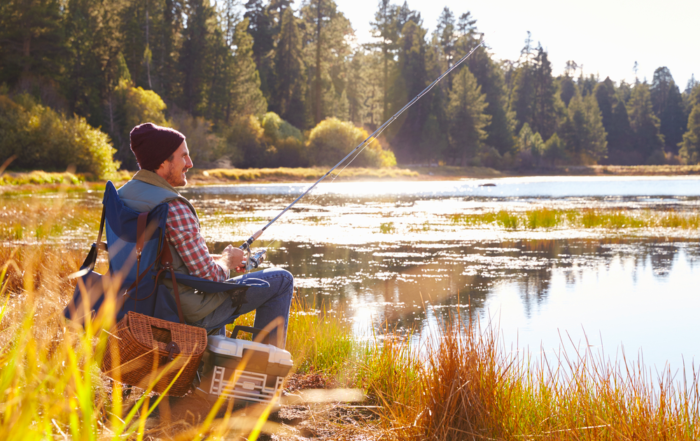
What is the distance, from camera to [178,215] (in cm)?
278

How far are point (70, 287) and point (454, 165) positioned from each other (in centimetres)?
6477

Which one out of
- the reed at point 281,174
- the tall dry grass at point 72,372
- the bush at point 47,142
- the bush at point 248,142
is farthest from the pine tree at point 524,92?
the tall dry grass at point 72,372

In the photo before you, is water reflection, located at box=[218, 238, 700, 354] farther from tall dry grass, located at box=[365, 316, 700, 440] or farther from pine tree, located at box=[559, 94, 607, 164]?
pine tree, located at box=[559, 94, 607, 164]

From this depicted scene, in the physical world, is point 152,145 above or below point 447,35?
below

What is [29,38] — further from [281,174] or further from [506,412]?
[506,412]

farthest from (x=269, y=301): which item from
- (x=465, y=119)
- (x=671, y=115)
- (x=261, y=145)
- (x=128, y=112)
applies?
(x=671, y=115)

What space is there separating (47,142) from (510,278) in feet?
99.1

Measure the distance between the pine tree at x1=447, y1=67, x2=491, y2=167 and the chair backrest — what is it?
66.9m

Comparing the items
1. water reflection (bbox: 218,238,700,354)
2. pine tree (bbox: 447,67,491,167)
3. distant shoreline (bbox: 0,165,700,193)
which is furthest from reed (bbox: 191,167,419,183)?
water reflection (bbox: 218,238,700,354)

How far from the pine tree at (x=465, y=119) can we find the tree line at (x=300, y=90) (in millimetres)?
157

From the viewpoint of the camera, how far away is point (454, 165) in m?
68.6

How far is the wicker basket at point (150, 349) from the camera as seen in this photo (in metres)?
2.65

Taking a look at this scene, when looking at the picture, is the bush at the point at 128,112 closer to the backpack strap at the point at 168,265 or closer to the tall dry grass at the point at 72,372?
the tall dry grass at the point at 72,372

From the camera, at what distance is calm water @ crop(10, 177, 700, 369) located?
6477 mm
